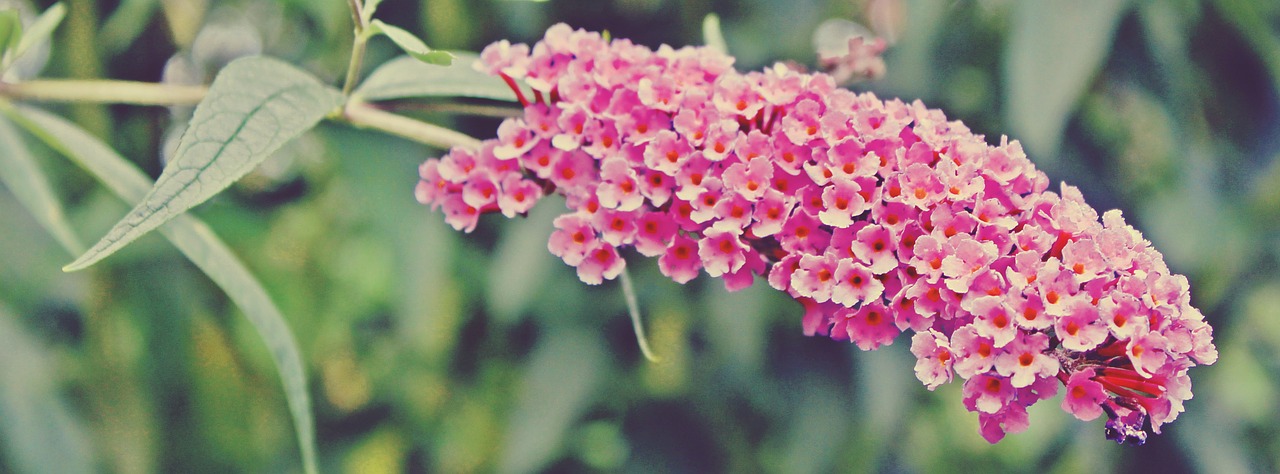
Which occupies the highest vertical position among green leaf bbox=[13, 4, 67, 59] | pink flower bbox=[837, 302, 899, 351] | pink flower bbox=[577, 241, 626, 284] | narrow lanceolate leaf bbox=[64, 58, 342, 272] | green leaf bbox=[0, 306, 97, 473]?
green leaf bbox=[13, 4, 67, 59]

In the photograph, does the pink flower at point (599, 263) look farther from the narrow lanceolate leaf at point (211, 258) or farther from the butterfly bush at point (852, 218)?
the narrow lanceolate leaf at point (211, 258)

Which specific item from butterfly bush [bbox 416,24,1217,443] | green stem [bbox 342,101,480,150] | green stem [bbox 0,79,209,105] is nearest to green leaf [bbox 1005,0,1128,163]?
butterfly bush [bbox 416,24,1217,443]

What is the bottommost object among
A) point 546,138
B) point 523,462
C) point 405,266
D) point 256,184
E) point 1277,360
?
point 1277,360

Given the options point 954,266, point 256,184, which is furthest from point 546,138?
point 256,184

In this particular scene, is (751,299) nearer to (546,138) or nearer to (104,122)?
(546,138)

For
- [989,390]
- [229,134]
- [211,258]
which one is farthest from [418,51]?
[989,390]

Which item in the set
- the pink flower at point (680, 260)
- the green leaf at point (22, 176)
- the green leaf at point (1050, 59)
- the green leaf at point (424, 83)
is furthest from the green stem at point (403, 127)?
the green leaf at point (1050, 59)

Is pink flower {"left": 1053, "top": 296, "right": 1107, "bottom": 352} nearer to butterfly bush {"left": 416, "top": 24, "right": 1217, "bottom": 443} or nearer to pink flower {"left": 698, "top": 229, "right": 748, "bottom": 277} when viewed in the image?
butterfly bush {"left": 416, "top": 24, "right": 1217, "bottom": 443}
